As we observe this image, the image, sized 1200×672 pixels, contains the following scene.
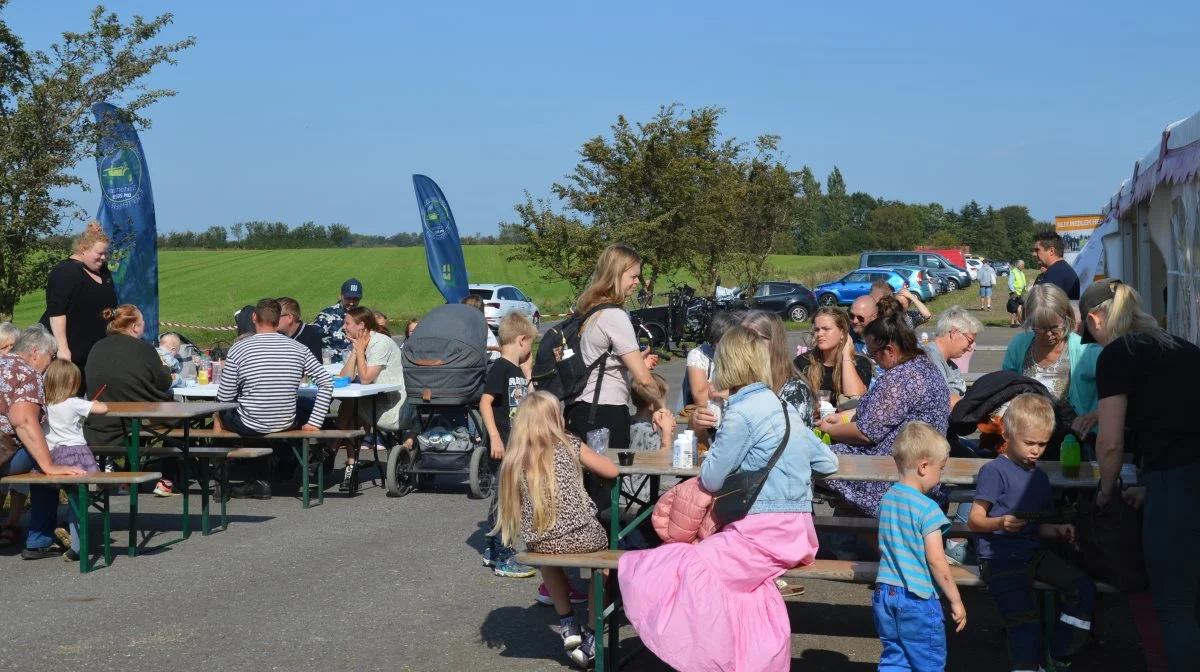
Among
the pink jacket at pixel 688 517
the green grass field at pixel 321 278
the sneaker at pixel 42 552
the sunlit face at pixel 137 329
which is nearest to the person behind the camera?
the pink jacket at pixel 688 517

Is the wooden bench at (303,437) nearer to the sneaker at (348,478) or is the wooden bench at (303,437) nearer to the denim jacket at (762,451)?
the sneaker at (348,478)

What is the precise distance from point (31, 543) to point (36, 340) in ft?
4.44

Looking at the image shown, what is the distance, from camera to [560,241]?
28.7m

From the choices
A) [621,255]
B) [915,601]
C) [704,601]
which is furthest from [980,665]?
[621,255]

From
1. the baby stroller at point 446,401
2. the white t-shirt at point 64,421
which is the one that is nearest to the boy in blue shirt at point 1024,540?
the baby stroller at point 446,401

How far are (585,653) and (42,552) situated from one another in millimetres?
4405

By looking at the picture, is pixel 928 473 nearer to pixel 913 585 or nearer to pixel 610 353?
pixel 913 585

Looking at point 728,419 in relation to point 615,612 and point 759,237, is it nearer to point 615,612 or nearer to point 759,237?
point 615,612

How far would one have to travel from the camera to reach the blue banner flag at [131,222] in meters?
14.4

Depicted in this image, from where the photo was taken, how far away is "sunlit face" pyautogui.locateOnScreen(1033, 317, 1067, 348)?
6438 mm

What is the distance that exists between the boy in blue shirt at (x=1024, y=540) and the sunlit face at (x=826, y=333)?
2.19 meters

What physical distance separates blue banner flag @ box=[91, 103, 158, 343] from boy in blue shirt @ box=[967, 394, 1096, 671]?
11.1m

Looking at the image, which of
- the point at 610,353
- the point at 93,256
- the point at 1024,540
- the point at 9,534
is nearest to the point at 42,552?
the point at 9,534

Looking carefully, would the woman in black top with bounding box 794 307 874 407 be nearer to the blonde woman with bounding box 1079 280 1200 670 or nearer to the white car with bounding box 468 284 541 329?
the blonde woman with bounding box 1079 280 1200 670
